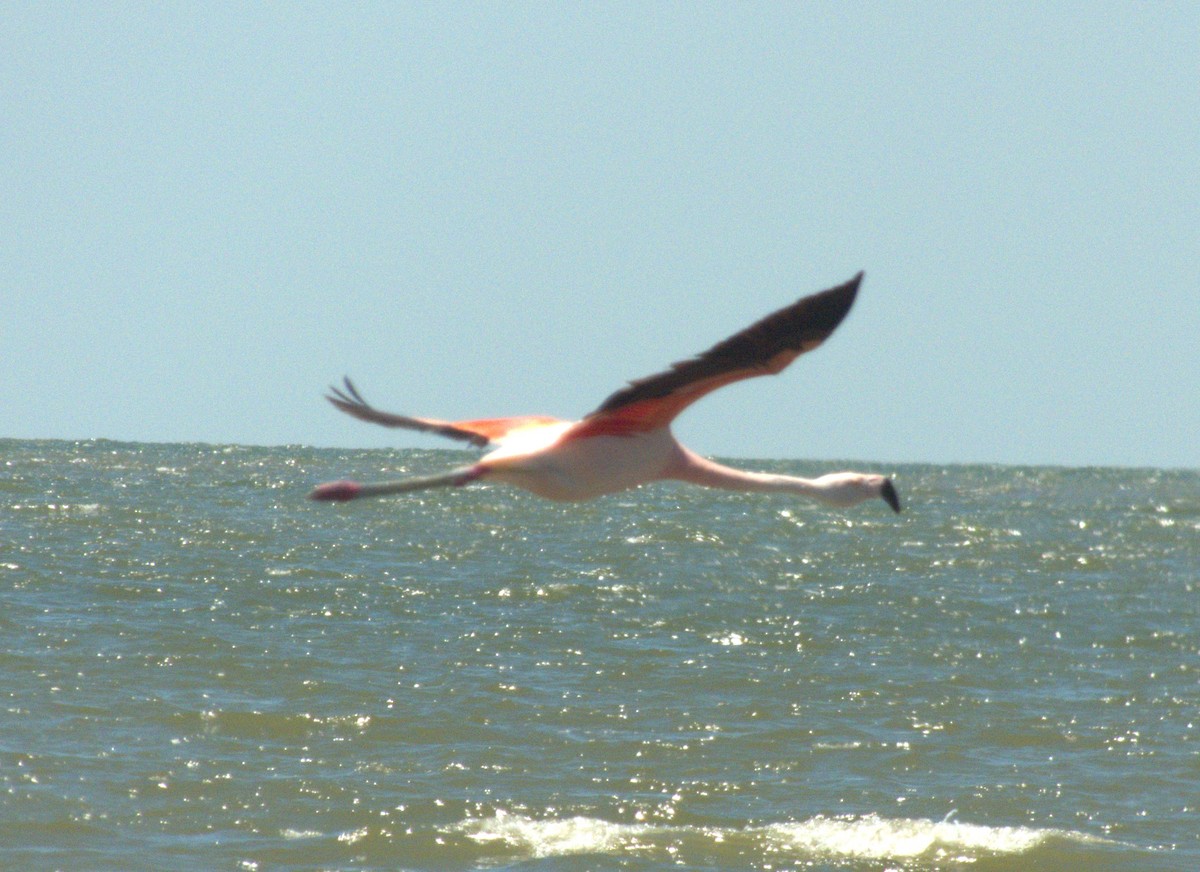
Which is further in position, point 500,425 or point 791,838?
point 791,838

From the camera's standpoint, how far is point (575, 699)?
67.3ft

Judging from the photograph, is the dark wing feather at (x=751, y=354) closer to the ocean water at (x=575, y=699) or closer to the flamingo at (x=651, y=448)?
the flamingo at (x=651, y=448)

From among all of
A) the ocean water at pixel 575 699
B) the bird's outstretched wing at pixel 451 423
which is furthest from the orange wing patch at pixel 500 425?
the ocean water at pixel 575 699

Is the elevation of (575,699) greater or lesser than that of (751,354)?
lesser

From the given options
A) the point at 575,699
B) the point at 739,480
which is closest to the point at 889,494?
the point at 739,480

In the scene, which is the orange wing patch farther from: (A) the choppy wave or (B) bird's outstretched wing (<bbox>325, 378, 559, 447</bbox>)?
(A) the choppy wave

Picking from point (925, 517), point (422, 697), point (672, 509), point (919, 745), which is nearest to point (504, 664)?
point (422, 697)

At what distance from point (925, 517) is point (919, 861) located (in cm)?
3322

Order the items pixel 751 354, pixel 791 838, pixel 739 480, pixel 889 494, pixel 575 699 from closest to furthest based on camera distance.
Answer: pixel 751 354
pixel 889 494
pixel 739 480
pixel 791 838
pixel 575 699

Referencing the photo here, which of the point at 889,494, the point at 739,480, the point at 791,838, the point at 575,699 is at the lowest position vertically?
the point at 791,838

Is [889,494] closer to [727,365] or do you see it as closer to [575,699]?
[727,365]

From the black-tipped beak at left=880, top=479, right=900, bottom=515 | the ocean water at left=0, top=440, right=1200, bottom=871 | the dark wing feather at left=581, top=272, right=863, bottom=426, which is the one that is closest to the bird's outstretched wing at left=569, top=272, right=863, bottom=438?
the dark wing feather at left=581, top=272, right=863, bottom=426

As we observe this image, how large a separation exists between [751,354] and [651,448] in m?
1.17

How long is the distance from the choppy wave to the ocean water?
0.04m
